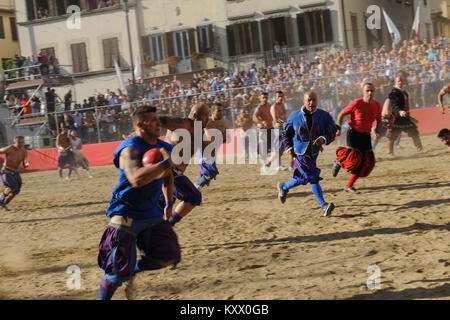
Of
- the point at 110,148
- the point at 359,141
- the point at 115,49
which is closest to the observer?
the point at 359,141

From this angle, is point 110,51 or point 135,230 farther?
point 110,51

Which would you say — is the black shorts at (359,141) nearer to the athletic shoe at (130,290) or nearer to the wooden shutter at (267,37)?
the athletic shoe at (130,290)

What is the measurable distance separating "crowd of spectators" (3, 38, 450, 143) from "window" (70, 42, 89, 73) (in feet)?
28.4

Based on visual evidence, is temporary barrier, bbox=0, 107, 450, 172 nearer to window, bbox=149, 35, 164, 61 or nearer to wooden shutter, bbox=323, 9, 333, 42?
window, bbox=149, 35, 164, 61

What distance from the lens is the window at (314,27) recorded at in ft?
89.7

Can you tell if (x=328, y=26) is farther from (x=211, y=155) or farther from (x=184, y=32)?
(x=211, y=155)

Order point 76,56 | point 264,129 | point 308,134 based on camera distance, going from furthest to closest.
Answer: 1. point 76,56
2. point 264,129
3. point 308,134

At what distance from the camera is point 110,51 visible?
3172cm

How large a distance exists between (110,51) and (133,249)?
2824 cm

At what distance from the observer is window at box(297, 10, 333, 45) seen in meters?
27.3

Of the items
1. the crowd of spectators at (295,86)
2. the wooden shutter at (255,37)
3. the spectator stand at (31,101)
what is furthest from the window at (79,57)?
the wooden shutter at (255,37)

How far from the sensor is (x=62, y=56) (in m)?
32.7

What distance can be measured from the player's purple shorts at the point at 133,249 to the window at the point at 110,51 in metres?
27.9

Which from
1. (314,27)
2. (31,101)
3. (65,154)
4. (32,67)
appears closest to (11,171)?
(65,154)
